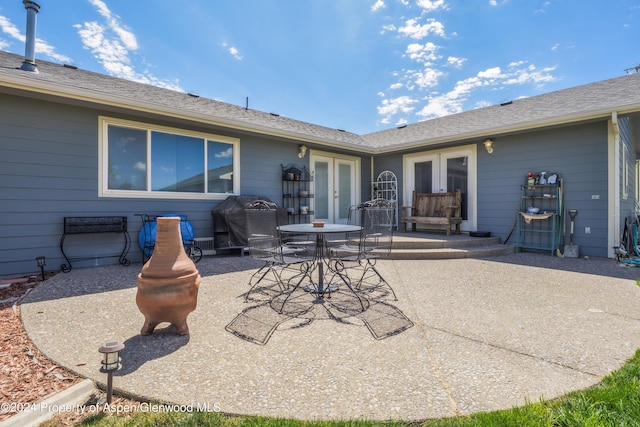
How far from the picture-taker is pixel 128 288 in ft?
12.3

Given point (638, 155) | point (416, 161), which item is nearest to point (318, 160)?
point (416, 161)

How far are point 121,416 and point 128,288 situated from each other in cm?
266

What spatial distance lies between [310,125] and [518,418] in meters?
9.30

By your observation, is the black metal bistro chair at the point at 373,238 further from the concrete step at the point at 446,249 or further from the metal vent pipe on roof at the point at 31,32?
the metal vent pipe on roof at the point at 31,32

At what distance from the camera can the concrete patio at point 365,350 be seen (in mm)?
1607

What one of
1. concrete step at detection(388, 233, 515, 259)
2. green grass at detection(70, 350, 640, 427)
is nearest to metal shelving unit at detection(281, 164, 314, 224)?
concrete step at detection(388, 233, 515, 259)

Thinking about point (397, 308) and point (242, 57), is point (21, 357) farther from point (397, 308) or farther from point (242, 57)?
point (242, 57)

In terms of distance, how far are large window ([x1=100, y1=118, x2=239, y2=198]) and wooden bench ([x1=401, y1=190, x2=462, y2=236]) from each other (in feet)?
15.6

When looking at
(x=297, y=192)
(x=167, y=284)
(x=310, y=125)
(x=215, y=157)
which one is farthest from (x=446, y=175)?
(x=167, y=284)

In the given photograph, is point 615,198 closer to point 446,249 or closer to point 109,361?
point 446,249

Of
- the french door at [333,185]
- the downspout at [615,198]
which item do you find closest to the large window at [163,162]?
the french door at [333,185]

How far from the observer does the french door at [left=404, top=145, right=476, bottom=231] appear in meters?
7.76

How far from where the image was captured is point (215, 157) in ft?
21.2

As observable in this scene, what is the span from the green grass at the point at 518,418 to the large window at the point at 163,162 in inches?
187
